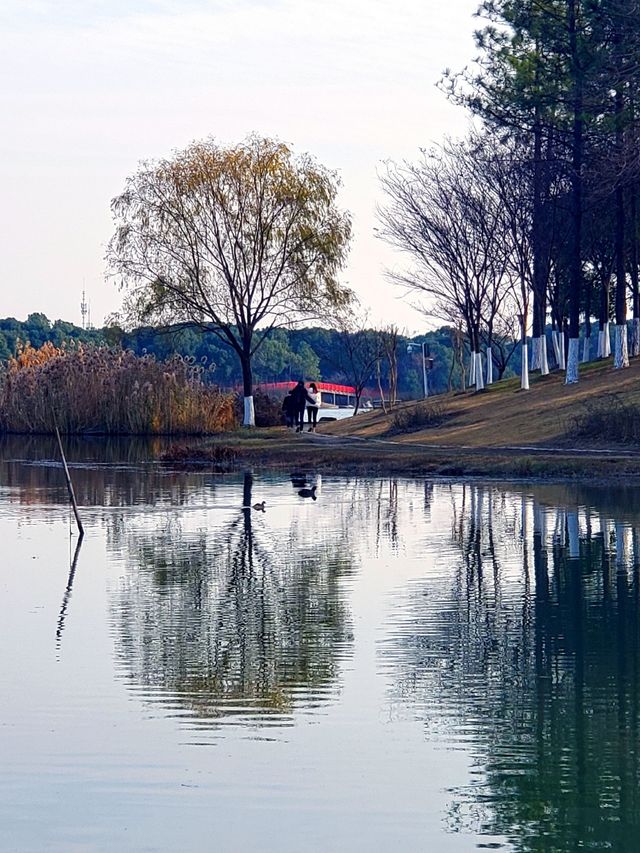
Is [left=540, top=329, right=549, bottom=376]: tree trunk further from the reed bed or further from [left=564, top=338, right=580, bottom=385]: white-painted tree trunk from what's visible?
the reed bed

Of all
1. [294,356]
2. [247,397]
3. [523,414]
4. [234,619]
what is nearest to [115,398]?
[247,397]

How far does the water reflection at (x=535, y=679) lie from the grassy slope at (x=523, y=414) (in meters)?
16.9

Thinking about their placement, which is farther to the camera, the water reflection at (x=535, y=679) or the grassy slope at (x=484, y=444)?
the grassy slope at (x=484, y=444)

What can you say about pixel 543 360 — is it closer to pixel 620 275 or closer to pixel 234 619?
pixel 620 275

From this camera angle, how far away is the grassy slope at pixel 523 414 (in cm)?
3647

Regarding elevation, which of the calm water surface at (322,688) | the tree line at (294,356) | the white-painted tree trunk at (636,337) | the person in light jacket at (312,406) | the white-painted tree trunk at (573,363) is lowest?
the calm water surface at (322,688)

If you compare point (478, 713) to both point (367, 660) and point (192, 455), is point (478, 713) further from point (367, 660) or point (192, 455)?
point (192, 455)

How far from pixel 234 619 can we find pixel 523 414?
27.1 metres

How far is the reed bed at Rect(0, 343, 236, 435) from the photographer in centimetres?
5384

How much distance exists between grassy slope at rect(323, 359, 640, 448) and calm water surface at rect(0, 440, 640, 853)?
49.5ft

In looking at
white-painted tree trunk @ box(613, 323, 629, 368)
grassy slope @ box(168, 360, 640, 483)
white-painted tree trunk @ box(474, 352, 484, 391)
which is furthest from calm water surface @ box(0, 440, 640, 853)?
white-painted tree trunk @ box(474, 352, 484, 391)

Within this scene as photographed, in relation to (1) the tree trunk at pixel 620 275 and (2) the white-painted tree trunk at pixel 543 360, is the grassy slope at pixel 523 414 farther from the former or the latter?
(2) the white-painted tree trunk at pixel 543 360

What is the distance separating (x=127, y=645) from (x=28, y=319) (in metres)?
146

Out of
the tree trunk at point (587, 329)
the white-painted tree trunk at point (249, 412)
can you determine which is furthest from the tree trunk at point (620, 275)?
the white-painted tree trunk at point (249, 412)
